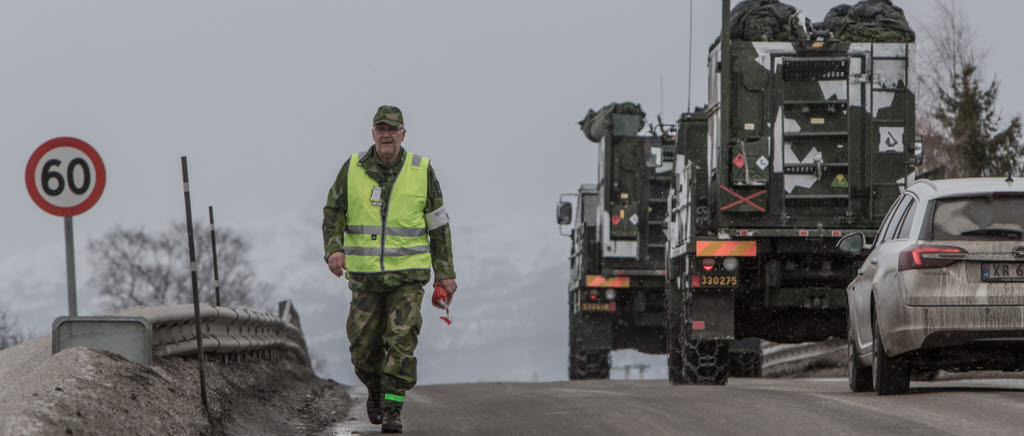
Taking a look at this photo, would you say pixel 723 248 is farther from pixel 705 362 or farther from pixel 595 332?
pixel 595 332

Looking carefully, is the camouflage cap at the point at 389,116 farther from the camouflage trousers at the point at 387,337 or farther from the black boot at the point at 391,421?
the black boot at the point at 391,421

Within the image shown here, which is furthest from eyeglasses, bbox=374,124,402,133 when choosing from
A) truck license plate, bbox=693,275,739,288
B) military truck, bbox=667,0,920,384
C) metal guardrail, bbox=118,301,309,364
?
truck license plate, bbox=693,275,739,288

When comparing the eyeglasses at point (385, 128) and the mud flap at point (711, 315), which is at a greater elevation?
the eyeglasses at point (385, 128)

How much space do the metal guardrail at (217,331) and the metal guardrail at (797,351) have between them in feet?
39.6

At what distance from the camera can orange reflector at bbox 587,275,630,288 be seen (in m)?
23.8

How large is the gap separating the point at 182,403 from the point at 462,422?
6.02 feet

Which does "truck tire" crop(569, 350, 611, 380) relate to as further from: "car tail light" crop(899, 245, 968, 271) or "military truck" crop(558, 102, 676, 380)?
"car tail light" crop(899, 245, 968, 271)

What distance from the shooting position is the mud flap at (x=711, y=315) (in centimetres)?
1535

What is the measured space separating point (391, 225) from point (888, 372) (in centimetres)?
384

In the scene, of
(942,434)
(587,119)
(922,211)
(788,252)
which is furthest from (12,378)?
(587,119)

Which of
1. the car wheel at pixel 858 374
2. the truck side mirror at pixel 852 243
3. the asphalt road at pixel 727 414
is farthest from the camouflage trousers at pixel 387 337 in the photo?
the car wheel at pixel 858 374

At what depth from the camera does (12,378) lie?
830cm

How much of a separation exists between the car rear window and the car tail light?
150 mm

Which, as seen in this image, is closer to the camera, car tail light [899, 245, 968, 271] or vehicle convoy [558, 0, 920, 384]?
car tail light [899, 245, 968, 271]
